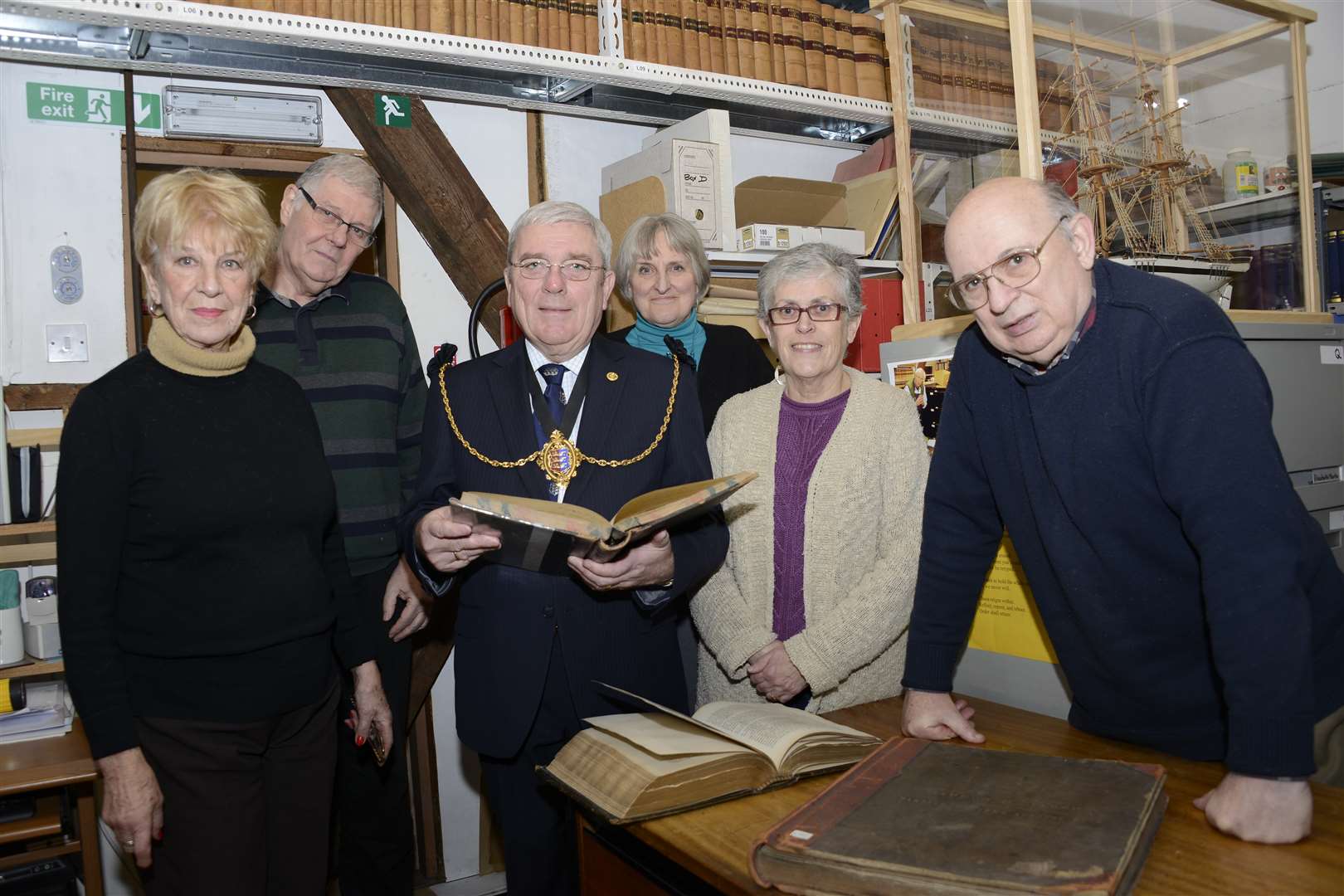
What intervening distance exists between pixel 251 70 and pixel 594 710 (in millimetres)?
2391

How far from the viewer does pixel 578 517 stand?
1.25 m

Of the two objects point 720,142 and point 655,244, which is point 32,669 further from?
point 720,142

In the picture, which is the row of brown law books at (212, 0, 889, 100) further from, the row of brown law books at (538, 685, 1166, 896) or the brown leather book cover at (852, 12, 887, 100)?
the row of brown law books at (538, 685, 1166, 896)

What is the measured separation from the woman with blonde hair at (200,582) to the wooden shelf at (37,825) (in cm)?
106

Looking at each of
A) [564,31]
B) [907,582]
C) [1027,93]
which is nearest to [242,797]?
[907,582]

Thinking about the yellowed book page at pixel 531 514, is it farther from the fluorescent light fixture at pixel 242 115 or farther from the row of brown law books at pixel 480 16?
the fluorescent light fixture at pixel 242 115

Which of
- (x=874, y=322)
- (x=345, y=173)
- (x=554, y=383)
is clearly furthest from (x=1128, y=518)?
(x=874, y=322)

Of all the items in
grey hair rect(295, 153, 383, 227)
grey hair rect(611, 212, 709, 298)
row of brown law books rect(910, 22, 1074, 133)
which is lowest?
grey hair rect(611, 212, 709, 298)

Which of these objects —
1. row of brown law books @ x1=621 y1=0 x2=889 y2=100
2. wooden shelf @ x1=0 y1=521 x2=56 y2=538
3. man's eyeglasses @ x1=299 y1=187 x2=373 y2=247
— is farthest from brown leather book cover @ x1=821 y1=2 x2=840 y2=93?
wooden shelf @ x1=0 y1=521 x2=56 y2=538

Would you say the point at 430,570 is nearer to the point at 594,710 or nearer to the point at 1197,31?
the point at 594,710

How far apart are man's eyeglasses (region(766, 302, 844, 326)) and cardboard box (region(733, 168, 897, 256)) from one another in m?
1.44

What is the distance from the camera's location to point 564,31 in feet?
10.1

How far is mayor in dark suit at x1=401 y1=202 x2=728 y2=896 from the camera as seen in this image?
163 cm

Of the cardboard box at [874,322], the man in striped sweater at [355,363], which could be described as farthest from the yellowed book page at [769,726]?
the cardboard box at [874,322]
